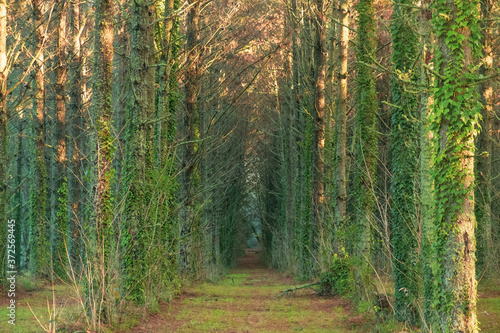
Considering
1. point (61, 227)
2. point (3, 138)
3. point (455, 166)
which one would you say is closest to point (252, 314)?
point (455, 166)

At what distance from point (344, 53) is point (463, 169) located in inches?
291

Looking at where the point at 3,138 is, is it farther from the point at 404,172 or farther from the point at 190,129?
the point at 404,172

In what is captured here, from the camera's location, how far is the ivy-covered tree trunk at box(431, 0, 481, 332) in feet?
20.0

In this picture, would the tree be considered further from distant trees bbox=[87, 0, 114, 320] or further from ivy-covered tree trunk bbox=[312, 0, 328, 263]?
ivy-covered tree trunk bbox=[312, 0, 328, 263]

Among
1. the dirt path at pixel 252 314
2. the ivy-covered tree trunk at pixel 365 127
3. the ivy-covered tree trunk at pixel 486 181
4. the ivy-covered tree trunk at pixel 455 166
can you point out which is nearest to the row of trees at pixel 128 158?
the dirt path at pixel 252 314

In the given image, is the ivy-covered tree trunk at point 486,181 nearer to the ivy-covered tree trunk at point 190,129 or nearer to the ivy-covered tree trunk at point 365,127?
the ivy-covered tree trunk at point 365,127

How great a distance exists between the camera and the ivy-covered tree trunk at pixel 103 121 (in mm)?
8070

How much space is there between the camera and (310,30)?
643 inches

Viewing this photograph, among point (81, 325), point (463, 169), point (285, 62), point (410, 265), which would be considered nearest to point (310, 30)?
point (285, 62)

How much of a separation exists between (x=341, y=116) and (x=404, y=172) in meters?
4.67

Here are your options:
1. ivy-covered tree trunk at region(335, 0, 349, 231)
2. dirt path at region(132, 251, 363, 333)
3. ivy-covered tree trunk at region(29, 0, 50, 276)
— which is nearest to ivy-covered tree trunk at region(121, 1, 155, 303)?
dirt path at region(132, 251, 363, 333)

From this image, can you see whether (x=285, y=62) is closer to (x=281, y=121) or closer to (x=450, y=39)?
(x=281, y=121)

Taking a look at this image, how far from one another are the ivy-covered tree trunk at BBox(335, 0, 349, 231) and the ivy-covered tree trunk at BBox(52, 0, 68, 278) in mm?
8015

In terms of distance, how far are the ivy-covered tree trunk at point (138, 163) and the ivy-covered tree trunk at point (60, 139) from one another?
19.9 ft
